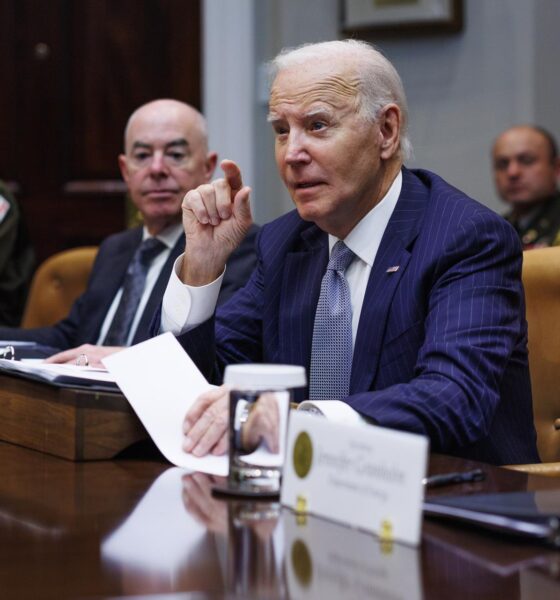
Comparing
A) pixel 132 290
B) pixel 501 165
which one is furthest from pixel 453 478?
pixel 501 165

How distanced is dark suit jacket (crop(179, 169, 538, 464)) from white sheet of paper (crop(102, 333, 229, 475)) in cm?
24

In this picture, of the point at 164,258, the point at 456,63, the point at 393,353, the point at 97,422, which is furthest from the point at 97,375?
the point at 456,63

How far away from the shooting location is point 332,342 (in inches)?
76.4

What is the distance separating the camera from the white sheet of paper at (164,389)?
4.85 ft

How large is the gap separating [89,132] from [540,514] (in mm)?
4339

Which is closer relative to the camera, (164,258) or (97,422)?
(97,422)

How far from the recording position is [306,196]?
1985mm

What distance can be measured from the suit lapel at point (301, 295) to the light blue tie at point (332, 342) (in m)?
0.02

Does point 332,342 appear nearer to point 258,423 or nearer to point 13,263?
point 258,423

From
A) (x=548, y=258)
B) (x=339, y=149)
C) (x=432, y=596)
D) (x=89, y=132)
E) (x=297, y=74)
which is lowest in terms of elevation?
(x=432, y=596)

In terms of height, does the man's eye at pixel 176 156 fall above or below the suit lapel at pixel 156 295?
above

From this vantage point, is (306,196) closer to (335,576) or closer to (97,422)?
(97,422)

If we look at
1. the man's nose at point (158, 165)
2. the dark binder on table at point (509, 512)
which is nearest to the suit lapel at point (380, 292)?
the dark binder on table at point (509, 512)

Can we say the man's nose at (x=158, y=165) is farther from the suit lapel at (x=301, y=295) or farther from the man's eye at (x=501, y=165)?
the man's eye at (x=501, y=165)
